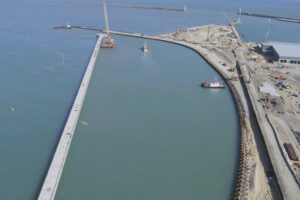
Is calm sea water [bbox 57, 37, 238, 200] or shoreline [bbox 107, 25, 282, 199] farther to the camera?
calm sea water [bbox 57, 37, 238, 200]

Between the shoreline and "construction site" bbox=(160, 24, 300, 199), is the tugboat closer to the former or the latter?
the shoreline

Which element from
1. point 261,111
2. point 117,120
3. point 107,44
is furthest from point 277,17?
point 117,120

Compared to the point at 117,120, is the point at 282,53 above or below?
above

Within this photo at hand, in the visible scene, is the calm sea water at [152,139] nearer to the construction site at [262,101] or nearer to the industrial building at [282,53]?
the construction site at [262,101]

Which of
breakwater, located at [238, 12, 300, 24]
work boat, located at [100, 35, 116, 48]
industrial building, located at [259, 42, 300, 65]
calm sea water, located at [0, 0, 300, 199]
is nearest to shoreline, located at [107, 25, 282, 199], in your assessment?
calm sea water, located at [0, 0, 300, 199]

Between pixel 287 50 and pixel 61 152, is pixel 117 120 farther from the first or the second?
pixel 287 50
